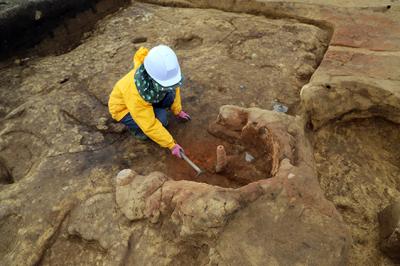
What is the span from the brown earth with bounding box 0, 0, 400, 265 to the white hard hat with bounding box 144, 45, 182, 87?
15.4 inches

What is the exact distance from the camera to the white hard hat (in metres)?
2.31

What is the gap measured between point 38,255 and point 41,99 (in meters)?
1.40

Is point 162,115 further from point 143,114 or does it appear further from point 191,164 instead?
point 191,164

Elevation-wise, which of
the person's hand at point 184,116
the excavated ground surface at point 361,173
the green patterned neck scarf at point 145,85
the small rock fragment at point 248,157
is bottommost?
the excavated ground surface at point 361,173

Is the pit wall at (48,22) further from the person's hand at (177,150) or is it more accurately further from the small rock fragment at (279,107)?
the small rock fragment at (279,107)

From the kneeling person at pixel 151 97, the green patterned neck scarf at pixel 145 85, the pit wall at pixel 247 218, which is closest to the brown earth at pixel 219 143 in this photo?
the pit wall at pixel 247 218

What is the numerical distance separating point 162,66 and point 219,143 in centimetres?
69

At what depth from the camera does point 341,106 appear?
2.60 m

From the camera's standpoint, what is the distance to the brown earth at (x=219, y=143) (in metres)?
1.80

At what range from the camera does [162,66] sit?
2316 mm

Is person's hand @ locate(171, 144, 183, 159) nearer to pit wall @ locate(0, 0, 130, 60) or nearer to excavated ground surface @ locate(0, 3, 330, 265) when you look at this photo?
excavated ground surface @ locate(0, 3, 330, 265)

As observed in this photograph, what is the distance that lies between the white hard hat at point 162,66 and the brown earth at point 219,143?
0.39 metres

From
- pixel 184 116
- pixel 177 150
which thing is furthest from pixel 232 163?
pixel 184 116

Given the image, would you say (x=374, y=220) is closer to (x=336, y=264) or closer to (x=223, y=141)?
(x=336, y=264)
